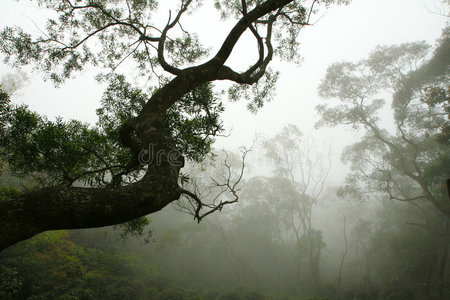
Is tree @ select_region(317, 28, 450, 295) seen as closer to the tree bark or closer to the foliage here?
the foliage

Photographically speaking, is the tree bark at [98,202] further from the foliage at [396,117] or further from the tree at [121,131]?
the foliage at [396,117]

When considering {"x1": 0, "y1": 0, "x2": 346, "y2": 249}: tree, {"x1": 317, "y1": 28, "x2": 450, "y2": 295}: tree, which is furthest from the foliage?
{"x1": 0, "y1": 0, "x2": 346, "y2": 249}: tree

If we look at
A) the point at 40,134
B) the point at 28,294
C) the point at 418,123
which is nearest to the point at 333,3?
the point at 40,134

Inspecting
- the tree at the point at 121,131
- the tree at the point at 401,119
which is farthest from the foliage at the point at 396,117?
the tree at the point at 121,131

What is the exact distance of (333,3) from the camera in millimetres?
7562

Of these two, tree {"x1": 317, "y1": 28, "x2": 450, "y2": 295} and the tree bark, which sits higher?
tree {"x1": 317, "y1": 28, "x2": 450, "y2": 295}

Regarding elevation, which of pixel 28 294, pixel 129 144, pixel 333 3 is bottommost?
pixel 28 294

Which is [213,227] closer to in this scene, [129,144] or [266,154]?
[266,154]

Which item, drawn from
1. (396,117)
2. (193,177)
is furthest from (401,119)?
(193,177)

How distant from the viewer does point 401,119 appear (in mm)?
15414

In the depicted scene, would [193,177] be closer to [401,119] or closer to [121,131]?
[121,131]

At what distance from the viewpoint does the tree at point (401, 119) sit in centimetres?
1377

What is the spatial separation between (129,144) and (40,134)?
2.42 metres

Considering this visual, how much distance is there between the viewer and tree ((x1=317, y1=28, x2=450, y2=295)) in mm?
13766
